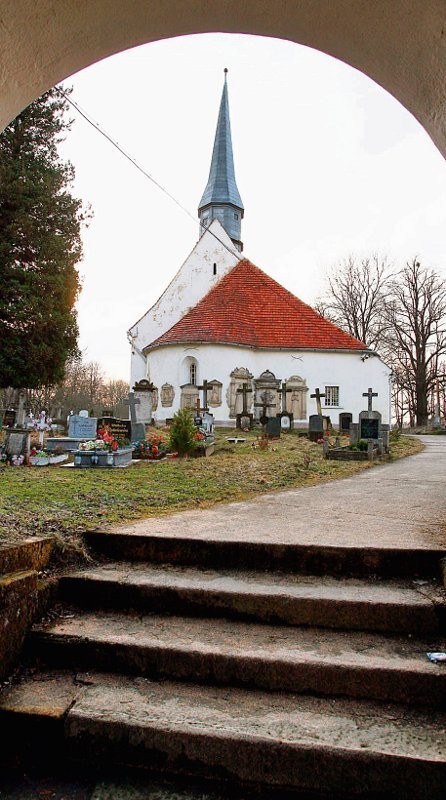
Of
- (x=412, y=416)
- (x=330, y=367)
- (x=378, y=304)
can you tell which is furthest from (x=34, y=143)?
(x=412, y=416)

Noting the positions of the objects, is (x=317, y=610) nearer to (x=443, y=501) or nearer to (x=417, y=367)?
(x=443, y=501)

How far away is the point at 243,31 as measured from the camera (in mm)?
2723

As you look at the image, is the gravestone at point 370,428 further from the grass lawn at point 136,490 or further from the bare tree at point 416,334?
the bare tree at point 416,334

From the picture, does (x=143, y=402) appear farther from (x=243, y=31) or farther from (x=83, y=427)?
(x=243, y=31)

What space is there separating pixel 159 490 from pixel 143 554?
282 cm

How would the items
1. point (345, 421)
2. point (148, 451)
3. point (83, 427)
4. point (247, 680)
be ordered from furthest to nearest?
point (345, 421) < point (83, 427) < point (148, 451) < point (247, 680)

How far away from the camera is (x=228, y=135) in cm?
4006

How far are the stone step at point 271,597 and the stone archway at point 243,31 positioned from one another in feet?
7.43

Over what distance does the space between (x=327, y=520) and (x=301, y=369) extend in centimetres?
2195

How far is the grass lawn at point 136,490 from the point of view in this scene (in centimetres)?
368

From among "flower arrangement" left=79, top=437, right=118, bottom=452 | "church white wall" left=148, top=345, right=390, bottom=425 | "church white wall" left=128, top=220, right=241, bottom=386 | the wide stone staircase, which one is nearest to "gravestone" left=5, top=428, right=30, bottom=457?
"flower arrangement" left=79, top=437, right=118, bottom=452

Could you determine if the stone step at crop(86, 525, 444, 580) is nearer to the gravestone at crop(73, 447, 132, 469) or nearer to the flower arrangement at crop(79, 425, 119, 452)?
the gravestone at crop(73, 447, 132, 469)

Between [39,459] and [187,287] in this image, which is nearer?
[39,459]

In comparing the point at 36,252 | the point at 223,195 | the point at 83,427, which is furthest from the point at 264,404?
the point at 223,195
